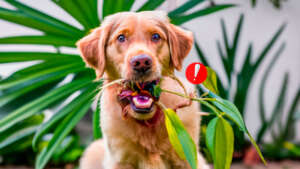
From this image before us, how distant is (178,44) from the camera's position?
129 centimetres

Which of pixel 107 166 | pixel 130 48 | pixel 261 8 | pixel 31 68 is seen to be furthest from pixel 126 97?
pixel 261 8

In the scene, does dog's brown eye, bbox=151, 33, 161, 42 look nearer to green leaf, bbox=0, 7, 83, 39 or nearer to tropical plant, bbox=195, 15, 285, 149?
green leaf, bbox=0, 7, 83, 39

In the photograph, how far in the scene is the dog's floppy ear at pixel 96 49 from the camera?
1.26m

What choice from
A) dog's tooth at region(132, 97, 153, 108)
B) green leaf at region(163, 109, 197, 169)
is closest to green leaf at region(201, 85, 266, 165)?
green leaf at region(163, 109, 197, 169)

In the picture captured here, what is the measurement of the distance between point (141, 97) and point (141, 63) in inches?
4.8

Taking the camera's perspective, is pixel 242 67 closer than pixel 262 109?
Yes

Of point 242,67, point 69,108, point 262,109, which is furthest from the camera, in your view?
point 262,109

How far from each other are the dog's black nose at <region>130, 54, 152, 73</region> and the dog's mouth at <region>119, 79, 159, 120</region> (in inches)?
2.6

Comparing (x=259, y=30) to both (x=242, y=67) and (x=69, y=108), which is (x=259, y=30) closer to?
(x=242, y=67)

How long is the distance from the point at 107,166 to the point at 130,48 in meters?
0.58

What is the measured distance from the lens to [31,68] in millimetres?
1888

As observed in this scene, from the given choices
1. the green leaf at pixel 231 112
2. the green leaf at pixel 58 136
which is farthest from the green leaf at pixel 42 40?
the green leaf at pixel 231 112

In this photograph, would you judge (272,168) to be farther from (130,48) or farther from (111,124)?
(130,48)

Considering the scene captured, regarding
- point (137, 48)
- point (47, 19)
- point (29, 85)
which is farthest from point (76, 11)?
point (137, 48)
